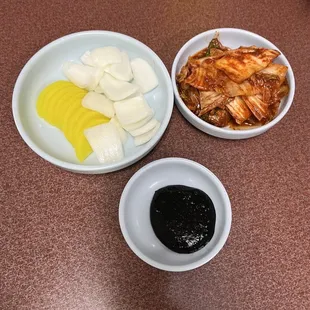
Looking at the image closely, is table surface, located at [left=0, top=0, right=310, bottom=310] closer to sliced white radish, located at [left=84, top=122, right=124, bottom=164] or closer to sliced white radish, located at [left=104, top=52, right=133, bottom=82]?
sliced white radish, located at [left=84, top=122, right=124, bottom=164]

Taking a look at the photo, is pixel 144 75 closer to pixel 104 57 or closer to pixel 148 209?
pixel 104 57

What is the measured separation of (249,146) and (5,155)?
815 mm

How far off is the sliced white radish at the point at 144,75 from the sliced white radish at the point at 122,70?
3cm

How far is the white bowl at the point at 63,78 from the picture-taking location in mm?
1029

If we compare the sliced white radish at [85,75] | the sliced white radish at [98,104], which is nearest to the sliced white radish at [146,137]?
the sliced white radish at [98,104]

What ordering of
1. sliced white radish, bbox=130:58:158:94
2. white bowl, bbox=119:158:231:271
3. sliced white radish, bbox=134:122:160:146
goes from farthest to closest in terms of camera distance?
sliced white radish, bbox=130:58:158:94
sliced white radish, bbox=134:122:160:146
white bowl, bbox=119:158:231:271

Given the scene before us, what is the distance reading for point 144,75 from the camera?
1.20 meters

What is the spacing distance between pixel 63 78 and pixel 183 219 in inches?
25.4

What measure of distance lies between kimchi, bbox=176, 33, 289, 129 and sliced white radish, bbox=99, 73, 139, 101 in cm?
18

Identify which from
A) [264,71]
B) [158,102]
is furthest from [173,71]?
[264,71]

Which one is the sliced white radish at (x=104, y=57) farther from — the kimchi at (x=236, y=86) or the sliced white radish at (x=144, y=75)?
the kimchi at (x=236, y=86)

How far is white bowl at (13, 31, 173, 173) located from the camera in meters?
1.03

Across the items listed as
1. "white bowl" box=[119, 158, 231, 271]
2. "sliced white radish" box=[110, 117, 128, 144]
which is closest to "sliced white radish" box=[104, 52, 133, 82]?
"sliced white radish" box=[110, 117, 128, 144]

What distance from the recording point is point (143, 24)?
1391mm
